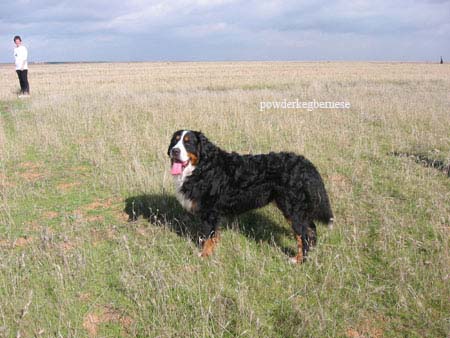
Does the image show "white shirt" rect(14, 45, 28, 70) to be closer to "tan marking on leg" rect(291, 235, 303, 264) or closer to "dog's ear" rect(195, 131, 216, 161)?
"dog's ear" rect(195, 131, 216, 161)

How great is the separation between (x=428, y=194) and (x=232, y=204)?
10.9 feet

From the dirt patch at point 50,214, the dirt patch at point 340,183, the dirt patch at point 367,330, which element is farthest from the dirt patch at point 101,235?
the dirt patch at point 340,183

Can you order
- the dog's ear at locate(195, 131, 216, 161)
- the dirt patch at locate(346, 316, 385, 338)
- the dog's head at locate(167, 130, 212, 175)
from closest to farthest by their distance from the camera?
1. the dirt patch at locate(346, 316, 385, 338)
2. the dog's head at locate(167, 130, 212, 175)
3. the dog's ear at locate(195, 131, 216, 161)

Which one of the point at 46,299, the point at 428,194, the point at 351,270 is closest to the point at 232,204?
the point at 351,270

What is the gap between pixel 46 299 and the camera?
3.20 meters

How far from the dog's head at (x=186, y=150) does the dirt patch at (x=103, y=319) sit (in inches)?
65.1

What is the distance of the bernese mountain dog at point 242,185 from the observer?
382 cm

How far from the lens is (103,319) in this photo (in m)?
3.02

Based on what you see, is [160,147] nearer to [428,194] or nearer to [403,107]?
[428,194]

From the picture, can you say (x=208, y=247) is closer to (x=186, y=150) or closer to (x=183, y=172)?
(x=183, y=172)

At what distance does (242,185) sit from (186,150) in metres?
0.79

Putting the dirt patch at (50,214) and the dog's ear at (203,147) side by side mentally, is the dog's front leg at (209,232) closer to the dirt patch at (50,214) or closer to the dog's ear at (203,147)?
the dog's ear at (203,147)

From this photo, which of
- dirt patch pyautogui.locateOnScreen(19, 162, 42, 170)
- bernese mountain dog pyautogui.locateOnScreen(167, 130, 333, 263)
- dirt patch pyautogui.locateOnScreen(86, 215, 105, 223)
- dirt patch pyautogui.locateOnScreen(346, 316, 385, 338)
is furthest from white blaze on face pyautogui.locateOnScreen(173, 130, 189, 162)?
dirt patch pyautogui.locateOnScreen(19, 162, 42, 170)

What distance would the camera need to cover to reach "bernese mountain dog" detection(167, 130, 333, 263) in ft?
12.5
